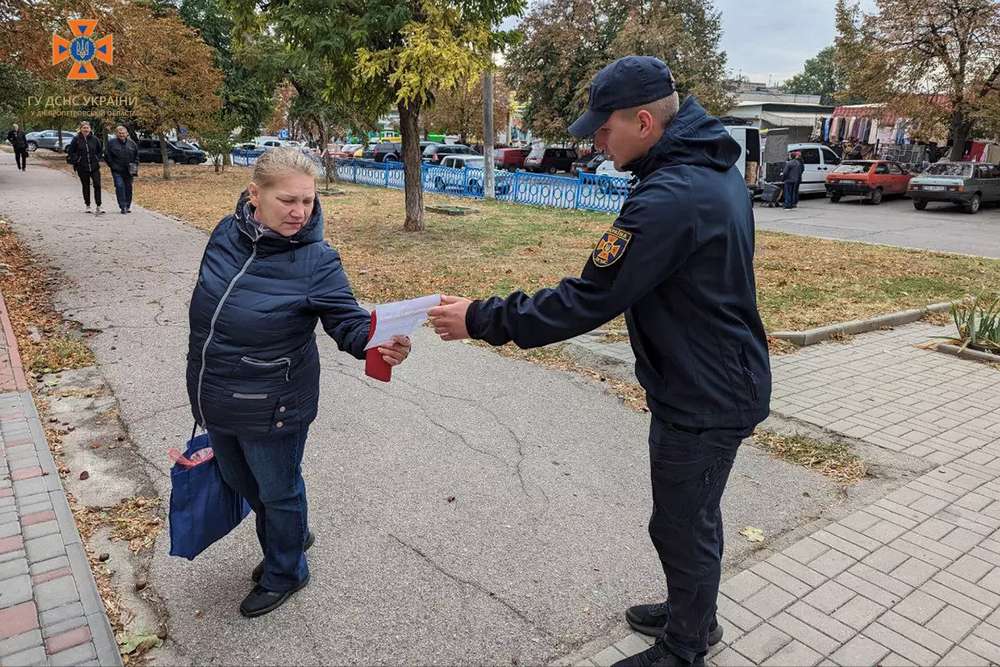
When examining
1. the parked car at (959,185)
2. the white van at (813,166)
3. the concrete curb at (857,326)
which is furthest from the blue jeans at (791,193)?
the concrete curb at (857,326)

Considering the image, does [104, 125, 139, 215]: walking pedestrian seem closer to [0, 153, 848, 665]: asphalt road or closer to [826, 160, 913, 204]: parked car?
[0, 153, 848, 665]: asphalt road

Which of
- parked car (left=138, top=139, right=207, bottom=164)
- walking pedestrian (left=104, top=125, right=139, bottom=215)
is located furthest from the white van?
parked car (left=138, top=139, right=207, bottom=164)

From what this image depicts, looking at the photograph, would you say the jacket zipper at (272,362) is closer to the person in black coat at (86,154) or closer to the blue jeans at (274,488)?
the blue jeans at (274,488)

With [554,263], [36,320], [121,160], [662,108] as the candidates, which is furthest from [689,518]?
[121,160]

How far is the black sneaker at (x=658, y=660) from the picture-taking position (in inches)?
99.1

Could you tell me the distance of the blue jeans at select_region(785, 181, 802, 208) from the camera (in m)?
20.9

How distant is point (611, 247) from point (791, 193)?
21.2 meters

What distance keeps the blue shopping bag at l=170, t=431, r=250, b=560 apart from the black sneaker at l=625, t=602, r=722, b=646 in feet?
5.60

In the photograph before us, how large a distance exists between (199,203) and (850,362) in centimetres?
1711

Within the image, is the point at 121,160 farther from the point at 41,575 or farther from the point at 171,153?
Result: the point at 171,153

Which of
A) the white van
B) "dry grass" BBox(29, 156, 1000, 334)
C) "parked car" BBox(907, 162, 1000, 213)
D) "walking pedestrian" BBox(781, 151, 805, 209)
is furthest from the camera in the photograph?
the white van

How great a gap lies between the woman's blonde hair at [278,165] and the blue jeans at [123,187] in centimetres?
1472

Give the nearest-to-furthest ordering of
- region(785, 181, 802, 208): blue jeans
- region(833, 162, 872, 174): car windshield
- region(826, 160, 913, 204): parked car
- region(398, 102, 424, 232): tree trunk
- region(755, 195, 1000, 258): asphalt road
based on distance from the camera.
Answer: region(398, 102, 424, 232): tree trunk < region(755, 195, 1000, 258): asphalt road < region(785, 181, 802, 208): blue jeans < region(826, 160, 913, 204): parked car < region(833, 162, 872, 174): car windshield

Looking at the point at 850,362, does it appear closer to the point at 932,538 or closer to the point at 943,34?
the point at 932,538
